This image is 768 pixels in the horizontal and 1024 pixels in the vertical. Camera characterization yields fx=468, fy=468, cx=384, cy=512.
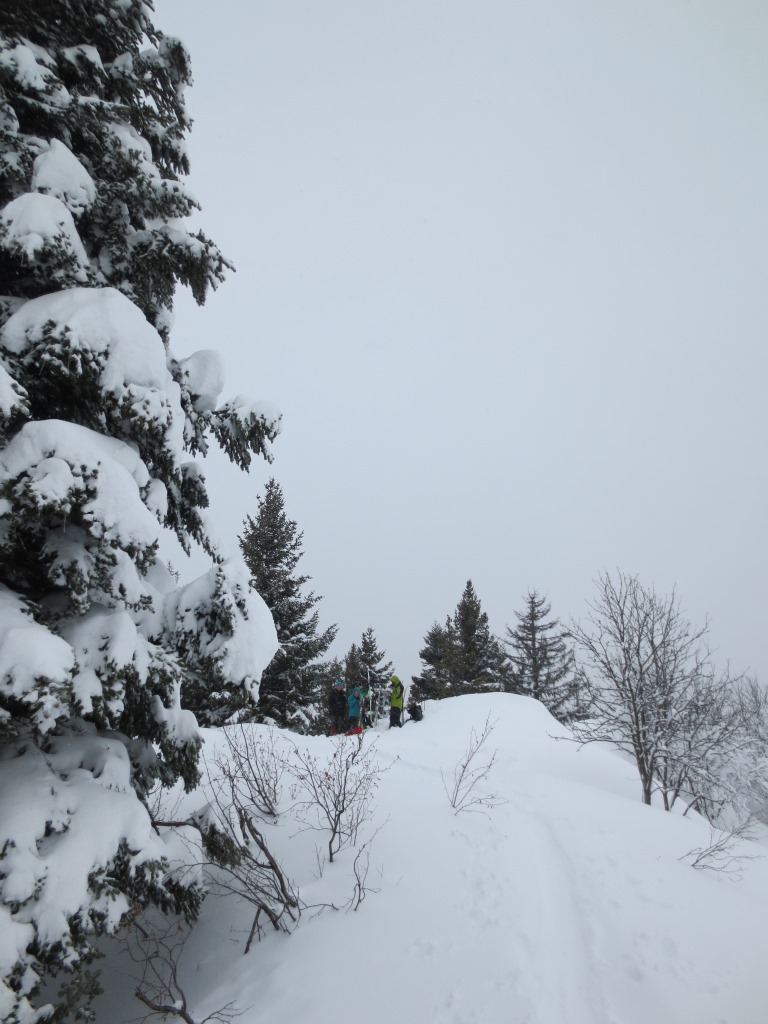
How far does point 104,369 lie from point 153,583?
190 cm

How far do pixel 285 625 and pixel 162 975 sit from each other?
1156cm

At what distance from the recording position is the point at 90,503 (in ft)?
9.62

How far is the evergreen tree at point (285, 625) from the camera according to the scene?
1517 centimetres

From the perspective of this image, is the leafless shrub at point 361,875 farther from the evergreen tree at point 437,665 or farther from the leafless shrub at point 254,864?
the evergreen tree at point 437,665

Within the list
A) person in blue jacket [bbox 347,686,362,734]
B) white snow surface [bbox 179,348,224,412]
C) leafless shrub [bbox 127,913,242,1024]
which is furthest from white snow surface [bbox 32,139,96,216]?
person in blue jacket [bbox 347,686,362,734]

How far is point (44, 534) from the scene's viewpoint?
3.19 m

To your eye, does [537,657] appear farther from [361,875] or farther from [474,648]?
[361,875]

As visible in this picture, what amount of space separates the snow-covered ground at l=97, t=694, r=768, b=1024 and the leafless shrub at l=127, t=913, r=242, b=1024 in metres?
0.11

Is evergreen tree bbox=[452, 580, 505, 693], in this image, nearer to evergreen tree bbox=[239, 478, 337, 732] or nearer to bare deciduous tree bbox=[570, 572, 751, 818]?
evergreen tree bbox=[239, 478, 337, 732]

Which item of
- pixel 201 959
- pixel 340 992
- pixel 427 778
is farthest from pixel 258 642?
pixel 427 778

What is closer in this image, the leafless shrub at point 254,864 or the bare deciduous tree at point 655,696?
the leafless shrub at point 254,864

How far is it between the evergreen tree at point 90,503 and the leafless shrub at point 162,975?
3.27ft

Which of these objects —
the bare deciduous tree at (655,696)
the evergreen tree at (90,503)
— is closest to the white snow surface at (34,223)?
the evergreen tree at (90,503)

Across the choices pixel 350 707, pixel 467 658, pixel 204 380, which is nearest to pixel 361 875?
pixel 204 380
